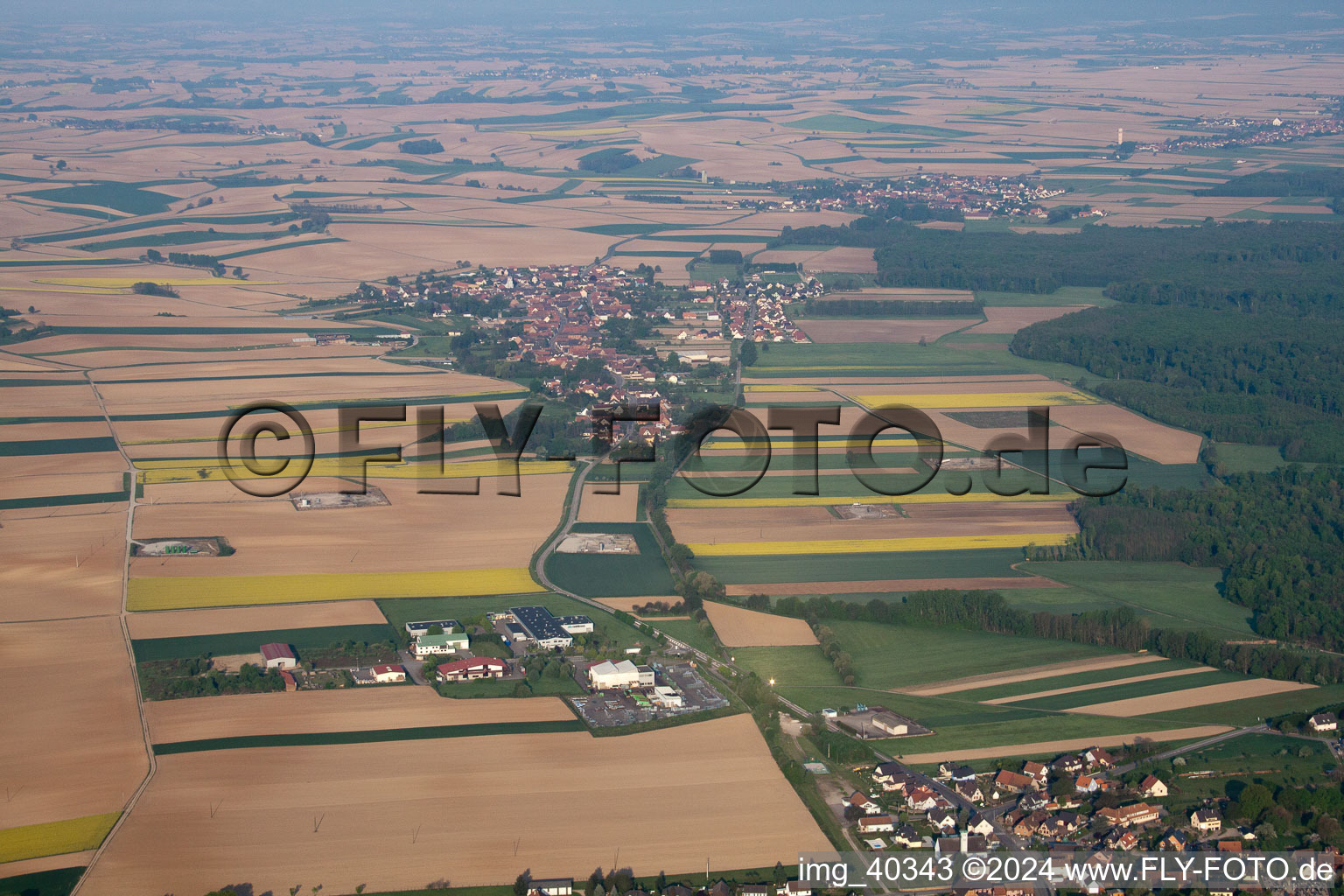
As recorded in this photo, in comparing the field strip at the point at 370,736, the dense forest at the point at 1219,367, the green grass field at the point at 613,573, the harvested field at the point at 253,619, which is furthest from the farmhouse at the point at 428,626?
the dense forest at the point at 1219,367

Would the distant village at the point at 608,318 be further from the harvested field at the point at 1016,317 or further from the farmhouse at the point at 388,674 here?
the farmhouse at the point at 388,674

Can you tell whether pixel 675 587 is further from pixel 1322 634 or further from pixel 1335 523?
pixel 1335 523

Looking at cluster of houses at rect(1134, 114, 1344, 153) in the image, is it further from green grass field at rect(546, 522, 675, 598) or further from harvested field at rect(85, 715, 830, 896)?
harvested field at rect(85, 715, 830, 896)

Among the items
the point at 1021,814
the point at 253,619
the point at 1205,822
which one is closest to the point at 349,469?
the point at 253,619

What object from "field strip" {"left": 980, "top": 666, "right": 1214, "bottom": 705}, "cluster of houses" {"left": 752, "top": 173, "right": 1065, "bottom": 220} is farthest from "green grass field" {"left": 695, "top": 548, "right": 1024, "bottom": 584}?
"cluster of houses" {"left": 752, "top": 173, "right": 1065, "bottom": 220}

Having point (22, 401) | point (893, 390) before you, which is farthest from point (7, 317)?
point (893, 390)

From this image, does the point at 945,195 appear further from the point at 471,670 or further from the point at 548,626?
the point at 471,670
